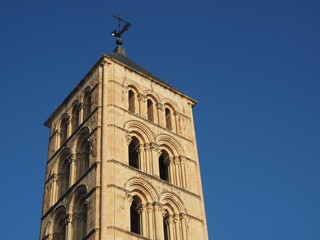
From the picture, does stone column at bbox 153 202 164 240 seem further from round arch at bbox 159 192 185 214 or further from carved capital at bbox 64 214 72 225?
carved capital at bbox 64 214 72 225

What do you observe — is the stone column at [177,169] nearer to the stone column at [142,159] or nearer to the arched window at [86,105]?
the stone column at [142,159]

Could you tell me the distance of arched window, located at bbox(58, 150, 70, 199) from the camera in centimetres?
3589

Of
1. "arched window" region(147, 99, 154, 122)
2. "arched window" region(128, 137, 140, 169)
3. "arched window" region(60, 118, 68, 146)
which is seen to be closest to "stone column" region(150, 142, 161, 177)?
"arched window" region(128, 137, 140, 169)

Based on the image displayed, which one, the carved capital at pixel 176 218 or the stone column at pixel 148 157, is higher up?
the stone column at pixel 148 157

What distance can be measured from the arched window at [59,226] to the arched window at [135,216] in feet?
11.5

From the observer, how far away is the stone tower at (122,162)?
3142 centimetres

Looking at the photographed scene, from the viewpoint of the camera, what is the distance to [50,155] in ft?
128

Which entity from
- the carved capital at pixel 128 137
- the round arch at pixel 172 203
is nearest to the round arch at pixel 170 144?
the carved capital at pixel 128 137

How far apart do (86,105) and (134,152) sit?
14.2 ft

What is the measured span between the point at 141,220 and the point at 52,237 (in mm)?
5132

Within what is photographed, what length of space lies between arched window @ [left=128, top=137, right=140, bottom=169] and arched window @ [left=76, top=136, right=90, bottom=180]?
8.07ft

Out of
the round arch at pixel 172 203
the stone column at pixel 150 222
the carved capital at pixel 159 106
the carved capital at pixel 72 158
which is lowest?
the stone column at pixel 150 222

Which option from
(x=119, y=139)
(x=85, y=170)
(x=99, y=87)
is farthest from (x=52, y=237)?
(x=99, y=87)

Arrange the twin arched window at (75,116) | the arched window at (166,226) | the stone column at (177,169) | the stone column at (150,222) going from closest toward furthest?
1. the stone column at (150,222)
2. the arched window at (166,226)
3. the stone column at (177,169)
4. the twin arched window at (75,116)
